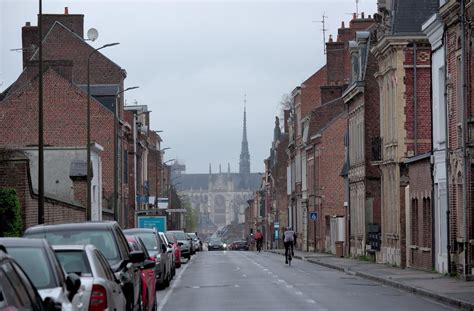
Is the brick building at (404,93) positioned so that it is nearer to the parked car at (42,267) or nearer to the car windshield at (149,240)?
the car windshield at (149,240)

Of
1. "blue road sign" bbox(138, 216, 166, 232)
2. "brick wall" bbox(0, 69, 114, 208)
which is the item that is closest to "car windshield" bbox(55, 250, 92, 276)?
"brick wall" bbox(0, 69, 114, 208)

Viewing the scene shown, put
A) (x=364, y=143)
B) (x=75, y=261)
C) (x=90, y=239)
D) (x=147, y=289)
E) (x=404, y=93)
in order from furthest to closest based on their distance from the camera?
(x=364, y=143)
(x=404, y=93)
(x=147, y=289)
(x=90, y=239)
(x=75, y=261)

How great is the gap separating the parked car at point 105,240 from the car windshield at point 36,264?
5.49 metres

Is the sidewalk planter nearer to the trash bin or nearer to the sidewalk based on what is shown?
the trash bin

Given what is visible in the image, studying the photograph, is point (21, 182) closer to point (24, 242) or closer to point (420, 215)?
point (420, 215)

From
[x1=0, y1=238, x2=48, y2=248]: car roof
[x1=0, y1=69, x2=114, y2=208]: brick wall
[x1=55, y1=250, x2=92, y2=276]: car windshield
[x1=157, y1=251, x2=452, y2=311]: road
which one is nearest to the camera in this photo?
[x1=0, y1=238, x2=48, y2=248]: car roof

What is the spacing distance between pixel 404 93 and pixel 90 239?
31.7m

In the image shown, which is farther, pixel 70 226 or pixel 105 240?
pixel 105 240

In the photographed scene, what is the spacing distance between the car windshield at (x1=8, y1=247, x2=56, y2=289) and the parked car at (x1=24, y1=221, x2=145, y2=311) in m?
5.49

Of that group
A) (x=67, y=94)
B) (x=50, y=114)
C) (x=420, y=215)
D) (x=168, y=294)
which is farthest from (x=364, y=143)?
(x=168, y=294)

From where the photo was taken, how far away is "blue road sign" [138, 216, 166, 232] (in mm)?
73500

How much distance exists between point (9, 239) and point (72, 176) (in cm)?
4232

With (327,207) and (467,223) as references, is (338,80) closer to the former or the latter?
(327,207)

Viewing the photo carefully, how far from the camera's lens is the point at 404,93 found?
49.0m
